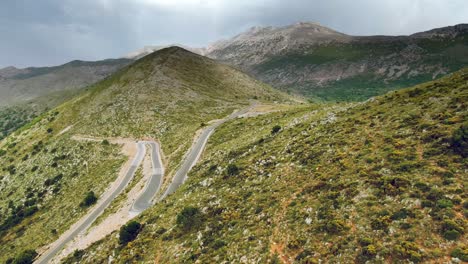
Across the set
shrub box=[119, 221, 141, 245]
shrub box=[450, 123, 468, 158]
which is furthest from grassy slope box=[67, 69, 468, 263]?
shrub box=[119, 221, 141, 245]

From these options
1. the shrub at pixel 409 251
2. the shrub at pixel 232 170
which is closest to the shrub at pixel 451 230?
the shrub at pixel 409 251

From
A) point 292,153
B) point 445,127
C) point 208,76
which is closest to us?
point 445,127

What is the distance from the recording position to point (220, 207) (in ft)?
101

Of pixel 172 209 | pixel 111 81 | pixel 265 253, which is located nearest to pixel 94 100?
pixel 111 81

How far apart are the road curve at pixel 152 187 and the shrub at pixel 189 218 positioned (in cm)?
1636

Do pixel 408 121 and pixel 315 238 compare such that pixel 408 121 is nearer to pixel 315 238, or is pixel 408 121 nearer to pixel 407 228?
pixel 407 228

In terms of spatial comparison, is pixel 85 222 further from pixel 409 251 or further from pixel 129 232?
pixel 409 251

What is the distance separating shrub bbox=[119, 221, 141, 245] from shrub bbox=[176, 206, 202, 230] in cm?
685

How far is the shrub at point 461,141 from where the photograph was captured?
23.3 meters

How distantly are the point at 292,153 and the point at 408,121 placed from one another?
43.8ft

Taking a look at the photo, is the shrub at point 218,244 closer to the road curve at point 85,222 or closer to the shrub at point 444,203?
the shrub at point 444,203

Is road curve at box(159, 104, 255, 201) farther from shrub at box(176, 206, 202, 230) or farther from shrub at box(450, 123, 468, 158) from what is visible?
shrub at box(450, 123, 468, 158)

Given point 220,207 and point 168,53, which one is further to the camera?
point 168,53

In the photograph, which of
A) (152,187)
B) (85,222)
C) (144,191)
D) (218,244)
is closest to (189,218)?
(218,244)
